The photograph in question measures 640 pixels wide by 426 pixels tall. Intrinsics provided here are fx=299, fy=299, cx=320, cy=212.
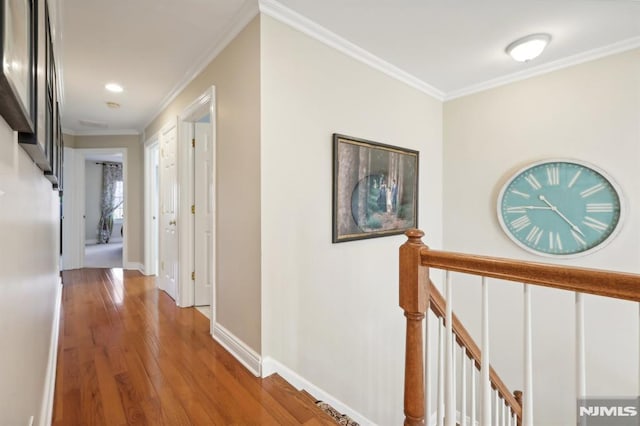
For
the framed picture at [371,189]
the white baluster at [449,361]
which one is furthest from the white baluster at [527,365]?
the framed picture at [371,189]

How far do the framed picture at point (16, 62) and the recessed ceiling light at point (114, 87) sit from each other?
270cm

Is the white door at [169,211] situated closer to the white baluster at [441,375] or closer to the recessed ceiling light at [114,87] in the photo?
the recessed ceiling light at [114,87]

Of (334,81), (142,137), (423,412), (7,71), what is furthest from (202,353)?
(142,137)

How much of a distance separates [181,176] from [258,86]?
5.16 feet

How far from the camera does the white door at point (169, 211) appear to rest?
3166 mm

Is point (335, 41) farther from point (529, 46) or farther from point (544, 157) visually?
point (544, 157)

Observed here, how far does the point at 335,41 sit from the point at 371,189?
1.21 meters

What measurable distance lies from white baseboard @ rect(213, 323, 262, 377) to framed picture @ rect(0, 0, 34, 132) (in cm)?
162

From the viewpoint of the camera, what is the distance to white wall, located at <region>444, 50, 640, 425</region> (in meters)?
2.42

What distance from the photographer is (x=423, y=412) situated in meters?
1.16

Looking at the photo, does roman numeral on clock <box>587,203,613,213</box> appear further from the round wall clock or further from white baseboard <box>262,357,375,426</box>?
white baseboard <box>262,357,375,426</box>

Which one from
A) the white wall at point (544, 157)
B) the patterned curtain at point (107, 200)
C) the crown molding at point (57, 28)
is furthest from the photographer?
the patterned curtain at point (107, 200)

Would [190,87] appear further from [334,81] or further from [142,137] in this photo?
[142,137]

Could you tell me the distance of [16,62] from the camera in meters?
0.63
